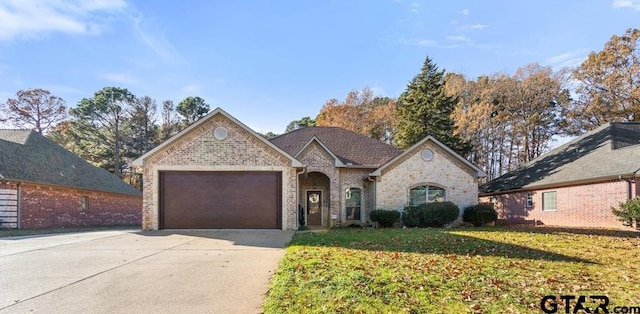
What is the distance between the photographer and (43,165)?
2097 cm

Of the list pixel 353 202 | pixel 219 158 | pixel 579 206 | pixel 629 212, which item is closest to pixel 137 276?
pixel 219 158

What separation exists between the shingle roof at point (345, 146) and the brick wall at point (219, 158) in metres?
4.31

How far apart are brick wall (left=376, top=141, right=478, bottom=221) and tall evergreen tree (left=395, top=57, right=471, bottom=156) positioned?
12.1 m

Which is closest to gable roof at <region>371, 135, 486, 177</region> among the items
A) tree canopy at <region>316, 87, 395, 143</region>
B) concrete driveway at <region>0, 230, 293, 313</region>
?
concrete driveway at <region>0, 230, 293, 313</region>

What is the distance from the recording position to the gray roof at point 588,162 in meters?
16.4

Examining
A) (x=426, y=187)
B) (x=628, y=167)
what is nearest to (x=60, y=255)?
(x=426, y=187)

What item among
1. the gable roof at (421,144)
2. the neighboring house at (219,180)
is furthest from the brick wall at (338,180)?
the neighboring house at (219,180)

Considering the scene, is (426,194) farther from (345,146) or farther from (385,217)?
(345,146)

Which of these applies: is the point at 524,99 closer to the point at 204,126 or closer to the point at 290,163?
the point at 290,163

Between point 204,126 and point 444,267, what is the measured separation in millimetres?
11742

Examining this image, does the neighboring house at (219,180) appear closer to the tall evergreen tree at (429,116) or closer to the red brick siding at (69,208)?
the red brick siding at (69,208)

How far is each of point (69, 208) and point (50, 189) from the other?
6.57 ft

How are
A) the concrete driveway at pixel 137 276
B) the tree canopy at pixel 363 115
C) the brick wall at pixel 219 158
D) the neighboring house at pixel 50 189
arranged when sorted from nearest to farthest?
the concrete driveway at pixel 137 276 → the brick wall at pixel 219 158 → the neighboring house at pixel 50 189 → the tree canopy at pixel 363 115

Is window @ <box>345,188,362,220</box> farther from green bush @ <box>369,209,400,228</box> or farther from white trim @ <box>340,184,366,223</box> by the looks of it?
green bush @ <box>369,209,400,228</box>
